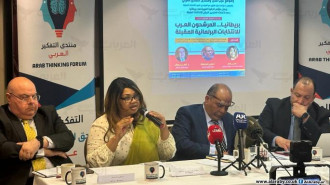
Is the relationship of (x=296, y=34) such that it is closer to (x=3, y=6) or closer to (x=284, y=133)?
(x=284, y=133)

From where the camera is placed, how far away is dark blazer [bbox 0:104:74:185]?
3402 mm

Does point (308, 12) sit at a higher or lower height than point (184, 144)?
higher

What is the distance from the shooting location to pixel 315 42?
5.99 metres

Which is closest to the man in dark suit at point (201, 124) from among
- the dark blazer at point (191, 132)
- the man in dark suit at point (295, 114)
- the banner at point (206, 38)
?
the dark blazer at point (191, 132)

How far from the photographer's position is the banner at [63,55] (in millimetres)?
4617

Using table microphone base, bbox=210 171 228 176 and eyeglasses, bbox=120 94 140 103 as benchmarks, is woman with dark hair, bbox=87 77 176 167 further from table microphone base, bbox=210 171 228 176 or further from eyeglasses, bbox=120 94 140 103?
table microphone base, bbox=210 171 228 176

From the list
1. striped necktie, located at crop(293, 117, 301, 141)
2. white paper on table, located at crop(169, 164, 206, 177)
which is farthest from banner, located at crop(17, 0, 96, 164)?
white paper on table, located at crop(169, 164, 206, 177)

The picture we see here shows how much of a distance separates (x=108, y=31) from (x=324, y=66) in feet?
8.58

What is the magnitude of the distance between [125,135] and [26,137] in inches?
27.2

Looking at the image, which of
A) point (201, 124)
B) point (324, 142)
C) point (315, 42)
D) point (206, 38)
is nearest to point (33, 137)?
point (201, 124)

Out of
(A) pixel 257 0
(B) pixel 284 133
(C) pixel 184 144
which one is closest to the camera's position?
(C) pixel 184 144

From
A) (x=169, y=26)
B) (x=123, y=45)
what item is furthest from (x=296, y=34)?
(x=123, y=45)

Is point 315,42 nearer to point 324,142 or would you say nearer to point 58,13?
point 324,142

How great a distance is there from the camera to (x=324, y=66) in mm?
6016
